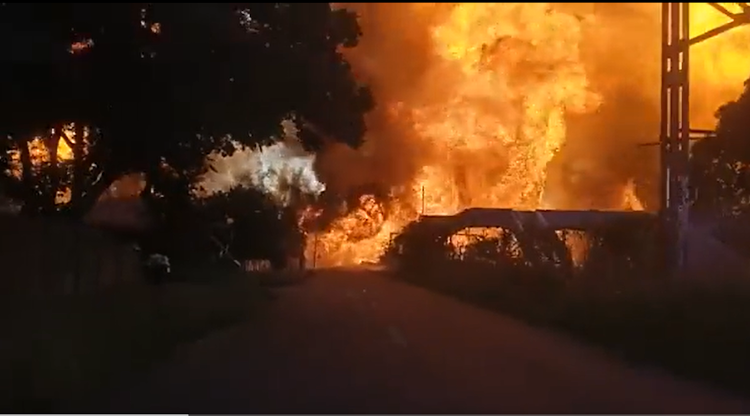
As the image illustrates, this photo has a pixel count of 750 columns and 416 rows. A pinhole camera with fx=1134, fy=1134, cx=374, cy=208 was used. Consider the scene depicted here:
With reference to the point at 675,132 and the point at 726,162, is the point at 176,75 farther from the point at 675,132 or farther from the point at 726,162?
the point at 726,162

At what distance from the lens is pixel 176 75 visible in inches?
656

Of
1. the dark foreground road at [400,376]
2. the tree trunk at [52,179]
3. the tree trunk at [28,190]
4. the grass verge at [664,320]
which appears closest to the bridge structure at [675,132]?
the grass verge at [664,320]

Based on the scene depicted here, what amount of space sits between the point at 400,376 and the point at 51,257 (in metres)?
11.4

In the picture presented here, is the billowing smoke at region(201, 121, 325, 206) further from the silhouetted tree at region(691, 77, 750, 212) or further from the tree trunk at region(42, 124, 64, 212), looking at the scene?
the silhouetted tree at region(691, 77, 750, 212)

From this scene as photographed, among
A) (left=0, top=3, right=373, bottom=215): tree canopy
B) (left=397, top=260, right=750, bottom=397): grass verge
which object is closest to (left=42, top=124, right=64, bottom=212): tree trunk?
(left=0, top=3, right=373, bottom=215): tree canopy

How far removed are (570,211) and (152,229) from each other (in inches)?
456

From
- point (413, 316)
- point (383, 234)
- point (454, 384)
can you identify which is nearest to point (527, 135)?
point (383, 234)

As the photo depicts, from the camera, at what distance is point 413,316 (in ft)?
84.2

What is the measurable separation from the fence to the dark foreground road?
3786 mm

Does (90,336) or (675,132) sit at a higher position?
(675,132)

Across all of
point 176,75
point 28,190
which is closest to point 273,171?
point 28,190

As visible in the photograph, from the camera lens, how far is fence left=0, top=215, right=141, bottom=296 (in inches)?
818

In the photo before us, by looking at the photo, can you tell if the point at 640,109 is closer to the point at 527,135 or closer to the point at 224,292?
the point at 527,135

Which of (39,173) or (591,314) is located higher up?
(39,173)
